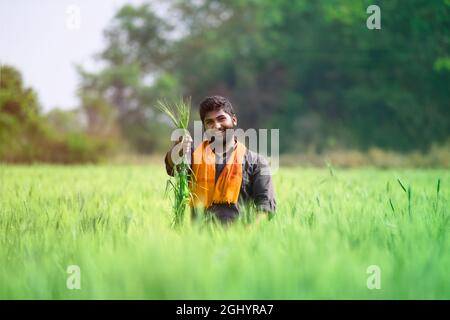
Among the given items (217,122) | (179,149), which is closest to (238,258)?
(179,149)

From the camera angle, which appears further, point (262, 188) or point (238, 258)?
point (262, 188)

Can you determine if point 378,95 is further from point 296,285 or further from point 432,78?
point 296,285

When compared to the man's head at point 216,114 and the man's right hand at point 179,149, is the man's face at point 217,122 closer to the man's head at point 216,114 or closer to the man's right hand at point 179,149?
the man's head at point 216,114

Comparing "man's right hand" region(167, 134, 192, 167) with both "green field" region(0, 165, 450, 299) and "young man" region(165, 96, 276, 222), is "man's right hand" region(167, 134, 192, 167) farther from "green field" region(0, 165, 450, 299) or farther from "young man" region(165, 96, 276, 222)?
"green field" region(0, 165, 450, 299)

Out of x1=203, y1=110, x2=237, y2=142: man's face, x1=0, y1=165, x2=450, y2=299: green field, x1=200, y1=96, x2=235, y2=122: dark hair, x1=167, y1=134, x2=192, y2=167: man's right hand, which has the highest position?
x1=200, y1=96, x2=235, y2=122: dark hair

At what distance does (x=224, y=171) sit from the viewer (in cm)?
316

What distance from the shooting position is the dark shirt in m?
3.17

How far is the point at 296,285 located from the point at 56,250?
1.24m

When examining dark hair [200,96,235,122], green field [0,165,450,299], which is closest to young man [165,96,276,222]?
dark hair [200,96,235,122]

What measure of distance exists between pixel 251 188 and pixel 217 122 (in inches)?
17.9

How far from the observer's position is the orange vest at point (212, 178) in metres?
3.13

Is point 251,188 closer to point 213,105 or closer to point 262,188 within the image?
point 262,188
